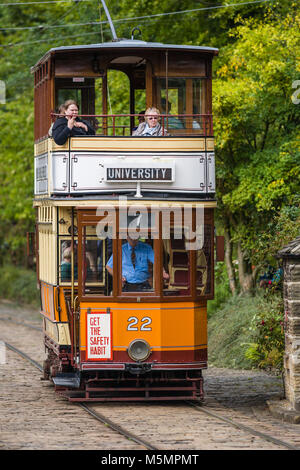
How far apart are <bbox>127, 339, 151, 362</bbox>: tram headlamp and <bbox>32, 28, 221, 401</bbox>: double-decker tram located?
0.04ft

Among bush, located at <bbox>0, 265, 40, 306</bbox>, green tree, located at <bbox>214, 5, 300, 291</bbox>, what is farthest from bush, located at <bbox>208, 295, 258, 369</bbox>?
bush, located at <bbox>0, 265, 40, 306</bbox>

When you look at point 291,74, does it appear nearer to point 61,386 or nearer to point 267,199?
point 267,199

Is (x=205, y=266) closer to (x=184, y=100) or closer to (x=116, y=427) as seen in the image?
(x=184, y=100)

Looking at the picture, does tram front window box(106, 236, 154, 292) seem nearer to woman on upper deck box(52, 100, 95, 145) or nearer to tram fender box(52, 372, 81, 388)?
tram fender box(52, 372, 81, 388)

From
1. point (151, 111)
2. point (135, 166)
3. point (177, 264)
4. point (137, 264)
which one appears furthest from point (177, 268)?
point (151, 111)

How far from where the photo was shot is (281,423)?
13453mm

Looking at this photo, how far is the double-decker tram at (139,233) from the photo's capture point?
1452 centimetres

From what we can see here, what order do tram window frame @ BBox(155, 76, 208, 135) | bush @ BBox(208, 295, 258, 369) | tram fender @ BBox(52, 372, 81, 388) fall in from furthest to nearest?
1. bush @ BBox(208, 295, 258, 369)
2. tram window frame @ BBox(155, 76, 208, 135)
3. tram fender @ BBox(52, 372, 81, 388)

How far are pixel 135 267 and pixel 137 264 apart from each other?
51 mm

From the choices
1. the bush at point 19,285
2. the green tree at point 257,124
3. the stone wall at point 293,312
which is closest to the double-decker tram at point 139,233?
the stone wall at point 293,312

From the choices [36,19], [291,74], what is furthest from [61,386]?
[36,19]

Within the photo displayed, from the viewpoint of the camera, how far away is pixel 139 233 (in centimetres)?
1459

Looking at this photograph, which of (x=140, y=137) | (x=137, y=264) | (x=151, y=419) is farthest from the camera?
(x=140, y=137)

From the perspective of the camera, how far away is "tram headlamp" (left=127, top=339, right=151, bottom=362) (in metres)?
14.4
